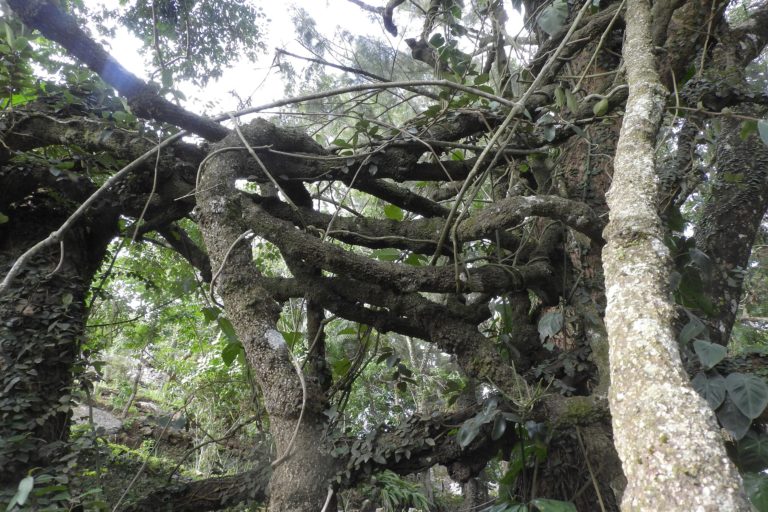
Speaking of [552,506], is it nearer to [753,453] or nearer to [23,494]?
[753,453]

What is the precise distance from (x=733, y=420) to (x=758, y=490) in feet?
0.56

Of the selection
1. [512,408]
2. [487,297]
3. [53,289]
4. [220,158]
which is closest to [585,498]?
[512,408]

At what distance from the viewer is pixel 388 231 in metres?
2.06

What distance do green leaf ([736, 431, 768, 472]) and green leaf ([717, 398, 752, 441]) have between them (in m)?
0.08

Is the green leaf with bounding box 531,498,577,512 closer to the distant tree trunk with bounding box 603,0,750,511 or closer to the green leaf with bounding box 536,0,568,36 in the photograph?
the distant tree trunk with bounding box 603,0,750,511

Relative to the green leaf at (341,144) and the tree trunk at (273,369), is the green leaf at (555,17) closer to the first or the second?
the green leaf at (341,144)

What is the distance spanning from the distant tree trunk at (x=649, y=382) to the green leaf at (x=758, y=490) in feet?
2.65

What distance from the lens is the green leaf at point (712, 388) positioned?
49.9 inches

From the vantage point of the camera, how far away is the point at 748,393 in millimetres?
1250

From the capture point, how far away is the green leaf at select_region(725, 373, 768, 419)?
1.22 meters

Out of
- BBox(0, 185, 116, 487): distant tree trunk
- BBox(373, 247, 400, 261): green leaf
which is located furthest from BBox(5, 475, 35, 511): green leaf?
BBox(373, 247, 400, 261): green leaf

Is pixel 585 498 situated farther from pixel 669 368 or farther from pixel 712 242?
pixel 669 368

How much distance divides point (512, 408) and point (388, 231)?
86 centimetres

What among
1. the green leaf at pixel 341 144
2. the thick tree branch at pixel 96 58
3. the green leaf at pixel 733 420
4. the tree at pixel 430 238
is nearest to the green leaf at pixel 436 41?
the tree at pixel 430 238
